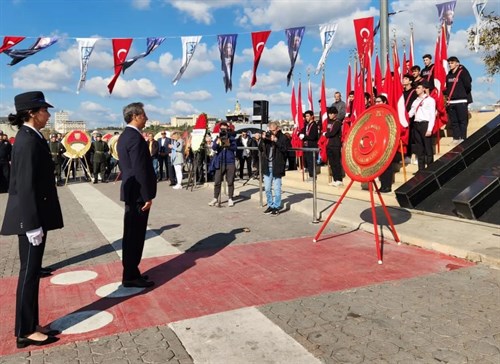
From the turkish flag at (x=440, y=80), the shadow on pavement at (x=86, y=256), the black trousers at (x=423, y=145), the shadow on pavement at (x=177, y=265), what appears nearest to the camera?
the shadow on pavement at (x=177, y=265)

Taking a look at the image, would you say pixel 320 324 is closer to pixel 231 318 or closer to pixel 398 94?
pixel 231 318

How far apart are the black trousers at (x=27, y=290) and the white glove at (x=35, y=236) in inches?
2.5

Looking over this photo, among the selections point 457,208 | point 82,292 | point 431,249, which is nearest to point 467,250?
point 431,249

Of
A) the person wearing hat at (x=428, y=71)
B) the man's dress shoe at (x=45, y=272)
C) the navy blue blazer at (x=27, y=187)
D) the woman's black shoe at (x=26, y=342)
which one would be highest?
the person wearing hat at (x=428, y=71)

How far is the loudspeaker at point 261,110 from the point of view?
13094mm

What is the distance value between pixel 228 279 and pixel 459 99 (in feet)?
28.3

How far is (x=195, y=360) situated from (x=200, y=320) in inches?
27.8

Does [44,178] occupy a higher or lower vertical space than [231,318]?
higher

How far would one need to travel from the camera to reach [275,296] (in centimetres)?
441

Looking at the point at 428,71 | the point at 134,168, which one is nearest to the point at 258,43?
the point at 428,71

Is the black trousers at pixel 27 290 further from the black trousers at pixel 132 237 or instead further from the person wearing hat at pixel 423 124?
the person wearing hat at pixel 423 124

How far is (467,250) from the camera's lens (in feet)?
18.0

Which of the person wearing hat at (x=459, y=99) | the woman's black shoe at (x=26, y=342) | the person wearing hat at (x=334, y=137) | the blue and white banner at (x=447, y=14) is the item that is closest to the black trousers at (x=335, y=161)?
the person wearing hat at (x=334, y=137)

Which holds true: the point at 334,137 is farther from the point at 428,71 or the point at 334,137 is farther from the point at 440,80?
the point at 428,71
